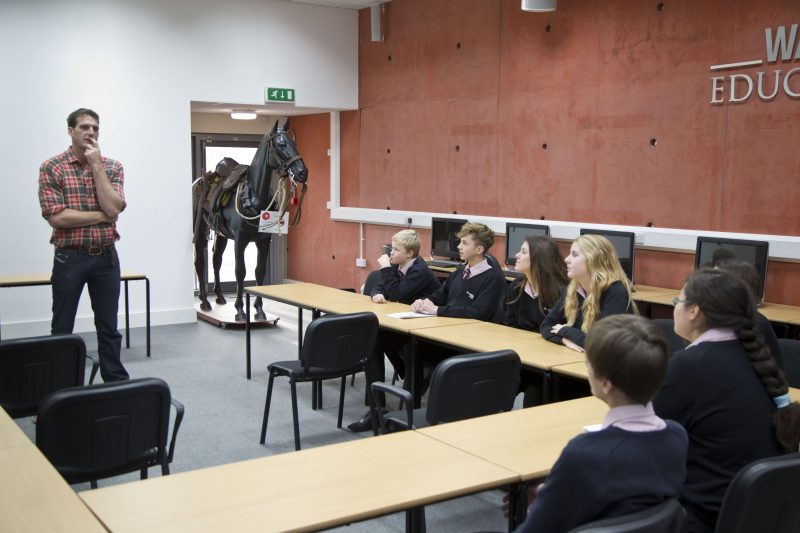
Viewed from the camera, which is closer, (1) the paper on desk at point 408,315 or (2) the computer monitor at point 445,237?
(1) the paper on desk at point 408,315

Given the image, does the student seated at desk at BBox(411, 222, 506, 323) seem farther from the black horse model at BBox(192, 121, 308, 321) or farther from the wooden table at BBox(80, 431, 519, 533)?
the black horse model at BBox(192, 121, 308, 321)

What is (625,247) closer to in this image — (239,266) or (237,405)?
(237,405)

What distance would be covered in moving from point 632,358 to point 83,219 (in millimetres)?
4025

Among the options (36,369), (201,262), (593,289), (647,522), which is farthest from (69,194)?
(201,262)

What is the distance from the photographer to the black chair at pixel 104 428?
2871 millimetres

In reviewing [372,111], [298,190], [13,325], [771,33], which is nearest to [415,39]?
[372,111]

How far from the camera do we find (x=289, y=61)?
952 cm

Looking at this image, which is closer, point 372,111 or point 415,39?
point 415,39

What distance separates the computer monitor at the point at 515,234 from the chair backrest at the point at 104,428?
483 centimetres

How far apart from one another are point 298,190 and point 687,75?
583 cm

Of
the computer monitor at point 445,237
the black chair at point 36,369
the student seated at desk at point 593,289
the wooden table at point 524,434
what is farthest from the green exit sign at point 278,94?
the wooden table at point 524,434

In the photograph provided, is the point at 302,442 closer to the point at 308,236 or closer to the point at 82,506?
the point at 82,506

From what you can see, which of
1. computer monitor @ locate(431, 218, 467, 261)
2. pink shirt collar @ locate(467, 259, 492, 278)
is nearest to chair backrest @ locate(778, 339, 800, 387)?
pink shirt collar @ locate(467, 259, 492, 278)

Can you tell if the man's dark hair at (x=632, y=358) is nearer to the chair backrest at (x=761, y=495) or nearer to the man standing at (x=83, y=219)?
the chair backrest at (x=761, y=495)
